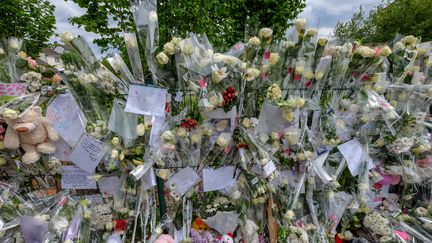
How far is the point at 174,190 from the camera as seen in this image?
5.28 ft

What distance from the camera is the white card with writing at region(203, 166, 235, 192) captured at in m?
1.59

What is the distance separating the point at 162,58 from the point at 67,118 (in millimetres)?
690

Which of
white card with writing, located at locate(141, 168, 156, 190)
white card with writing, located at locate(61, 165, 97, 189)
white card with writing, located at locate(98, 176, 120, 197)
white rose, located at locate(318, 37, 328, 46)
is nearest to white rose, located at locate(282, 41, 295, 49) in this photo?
white rose, located at locate(318, 37, 328, 46)

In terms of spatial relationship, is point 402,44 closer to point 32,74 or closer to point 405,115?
point 405,115

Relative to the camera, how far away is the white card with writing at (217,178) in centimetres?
159

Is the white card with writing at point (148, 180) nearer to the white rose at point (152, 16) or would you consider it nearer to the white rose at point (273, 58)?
the white rose at point (152, 16)

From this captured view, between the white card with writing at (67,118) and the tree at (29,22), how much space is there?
3877 millimetres

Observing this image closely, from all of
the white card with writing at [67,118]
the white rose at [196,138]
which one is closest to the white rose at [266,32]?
the white rose at [196,138]

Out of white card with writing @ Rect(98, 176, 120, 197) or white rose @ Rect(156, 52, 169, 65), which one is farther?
white card with writing @ Rect(98, 176, 120, 197)

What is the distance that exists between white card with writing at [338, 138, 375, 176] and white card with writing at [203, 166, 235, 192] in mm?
821

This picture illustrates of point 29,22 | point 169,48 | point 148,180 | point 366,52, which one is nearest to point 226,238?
point 148,180

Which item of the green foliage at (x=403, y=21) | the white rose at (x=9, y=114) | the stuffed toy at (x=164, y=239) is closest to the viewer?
the white rose at (x=9, y=114)

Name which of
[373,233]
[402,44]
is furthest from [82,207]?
[402,44]

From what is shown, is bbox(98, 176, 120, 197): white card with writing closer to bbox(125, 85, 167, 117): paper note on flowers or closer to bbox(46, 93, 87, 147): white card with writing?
bbox(46, 93, 87, 147): white card with writing
